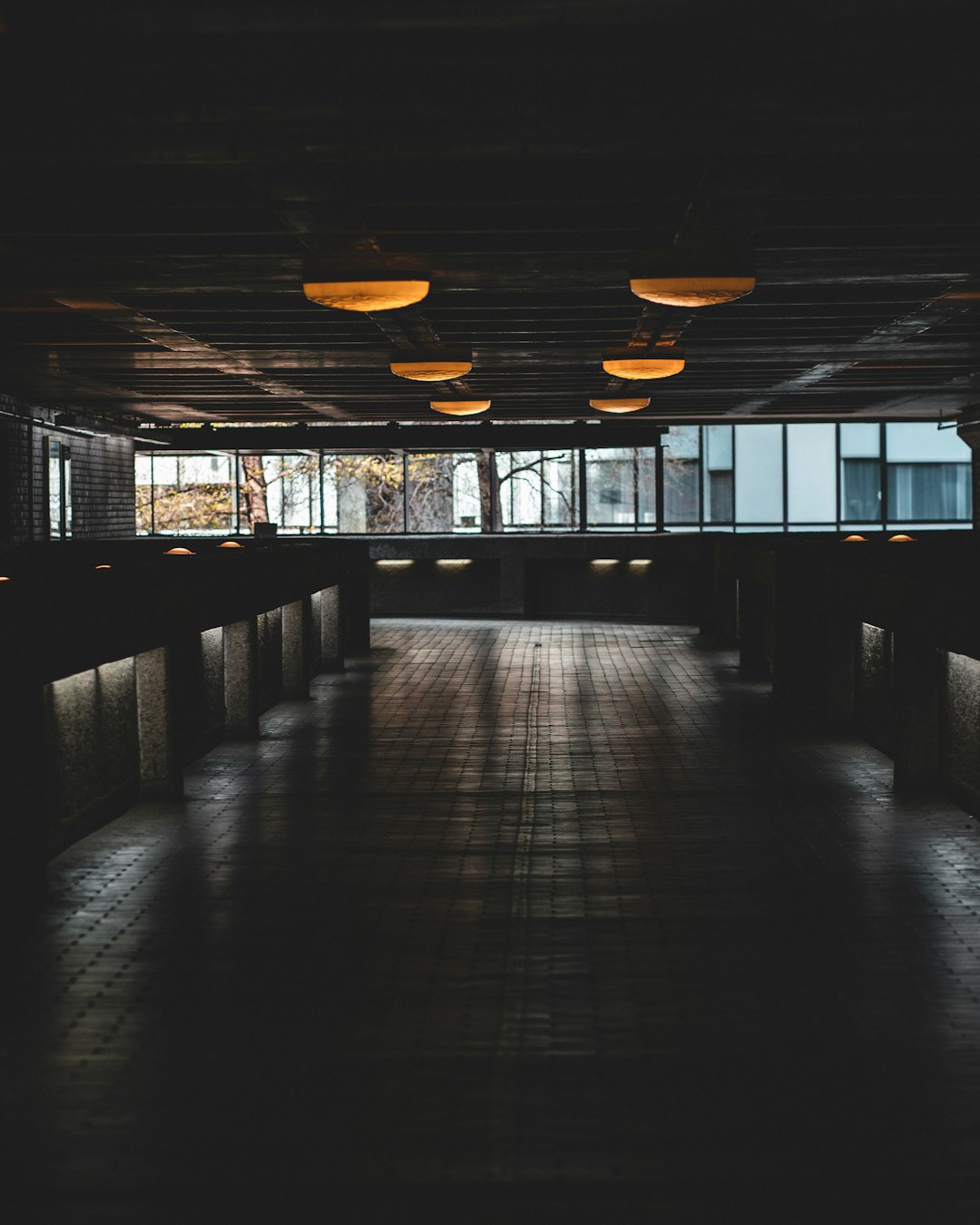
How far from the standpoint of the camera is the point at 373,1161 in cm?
434

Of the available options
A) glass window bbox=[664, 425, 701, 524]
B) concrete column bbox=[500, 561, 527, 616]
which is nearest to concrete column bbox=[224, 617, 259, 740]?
concrete column bbox=[500, 561, 527, 616]

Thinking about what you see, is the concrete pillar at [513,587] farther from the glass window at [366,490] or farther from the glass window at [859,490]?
the glass window at [859,490]

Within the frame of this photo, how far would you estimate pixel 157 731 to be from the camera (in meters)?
10.2

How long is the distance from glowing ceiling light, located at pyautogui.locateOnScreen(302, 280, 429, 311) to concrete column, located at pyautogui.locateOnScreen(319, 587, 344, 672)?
34.3ft

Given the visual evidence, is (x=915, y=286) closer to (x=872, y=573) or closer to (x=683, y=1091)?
(x=872, y=573)

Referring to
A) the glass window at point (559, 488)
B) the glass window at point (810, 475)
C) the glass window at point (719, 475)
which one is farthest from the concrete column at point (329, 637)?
the glass window at point (810, 475)

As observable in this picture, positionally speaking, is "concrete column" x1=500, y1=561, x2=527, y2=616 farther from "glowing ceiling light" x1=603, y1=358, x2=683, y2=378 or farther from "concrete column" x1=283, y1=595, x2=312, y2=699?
"glowing ceiling light" x1=603, y1=358, x2=683, y2=378

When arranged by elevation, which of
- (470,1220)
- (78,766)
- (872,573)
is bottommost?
(470,1220)

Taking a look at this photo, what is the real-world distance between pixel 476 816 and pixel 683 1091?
15.9 feet

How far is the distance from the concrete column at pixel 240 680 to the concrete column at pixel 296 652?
275cm

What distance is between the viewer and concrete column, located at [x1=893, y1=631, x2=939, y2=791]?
32.9 feet

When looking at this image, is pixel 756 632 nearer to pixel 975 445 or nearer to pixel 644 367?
pixel 644 367

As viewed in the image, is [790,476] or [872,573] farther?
[790,476]

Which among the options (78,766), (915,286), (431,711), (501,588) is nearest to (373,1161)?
(78,766)
